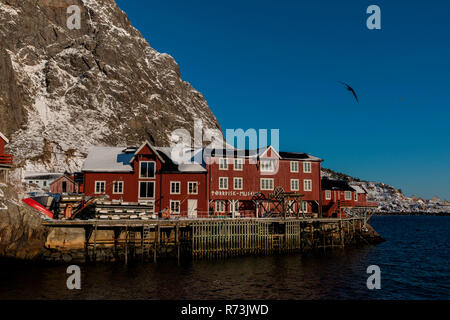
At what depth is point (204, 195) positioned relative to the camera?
48.7 m

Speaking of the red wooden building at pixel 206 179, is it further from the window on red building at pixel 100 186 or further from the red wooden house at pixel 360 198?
the red wooden house at pixel 360 198

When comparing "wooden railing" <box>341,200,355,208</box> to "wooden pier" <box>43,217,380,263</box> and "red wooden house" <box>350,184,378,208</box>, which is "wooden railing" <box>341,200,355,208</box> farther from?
"wooden pier" <box>43,217,380,263</box>

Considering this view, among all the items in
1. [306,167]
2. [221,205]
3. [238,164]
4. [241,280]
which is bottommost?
[241,280]

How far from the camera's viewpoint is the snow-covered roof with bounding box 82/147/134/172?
156 feet

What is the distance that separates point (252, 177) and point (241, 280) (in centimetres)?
2263

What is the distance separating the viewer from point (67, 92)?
530ft

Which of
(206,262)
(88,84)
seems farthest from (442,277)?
(88,84)

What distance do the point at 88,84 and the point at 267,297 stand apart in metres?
163

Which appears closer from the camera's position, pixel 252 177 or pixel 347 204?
pixel 252 177

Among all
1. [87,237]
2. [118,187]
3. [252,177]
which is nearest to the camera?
[87,237]

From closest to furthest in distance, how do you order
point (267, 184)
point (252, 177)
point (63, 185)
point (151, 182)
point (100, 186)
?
point (100, 186) < point (151, 182) < point (252, 177) < point (267, 184) < point (63, 185)

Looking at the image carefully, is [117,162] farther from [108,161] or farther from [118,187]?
[118,187]

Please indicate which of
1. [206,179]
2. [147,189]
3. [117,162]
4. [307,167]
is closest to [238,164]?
[206,179]
